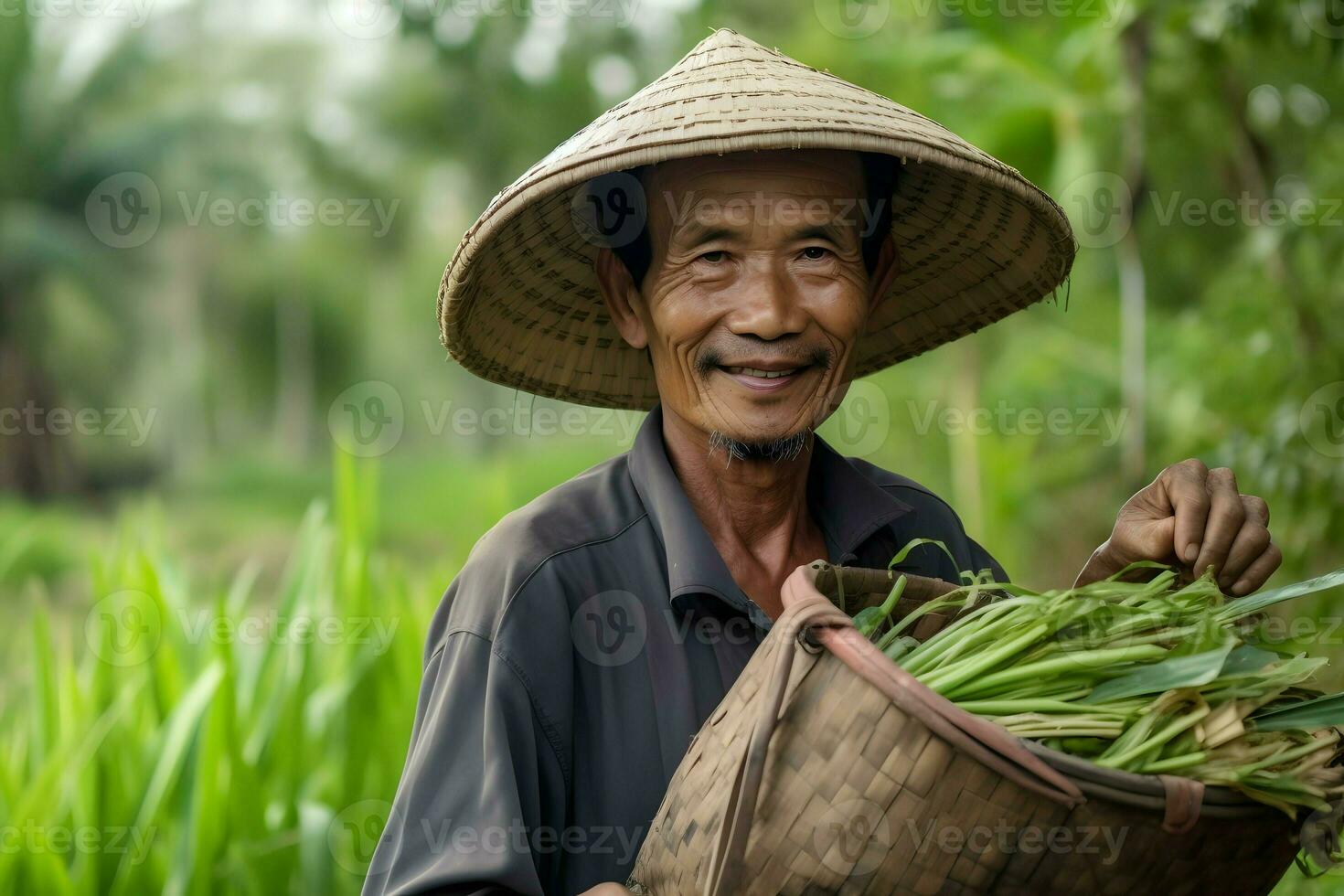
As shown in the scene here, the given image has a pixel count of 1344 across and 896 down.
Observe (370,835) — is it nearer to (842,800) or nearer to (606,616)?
(606,616)

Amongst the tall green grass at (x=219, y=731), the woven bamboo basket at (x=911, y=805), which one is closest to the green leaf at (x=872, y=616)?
the woven bamboo basket at (x=911, y=805)

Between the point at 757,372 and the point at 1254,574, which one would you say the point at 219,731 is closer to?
the point at 757,372

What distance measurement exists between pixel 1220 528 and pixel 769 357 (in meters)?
0.65

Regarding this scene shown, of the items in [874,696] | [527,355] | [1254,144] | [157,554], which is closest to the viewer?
[874,696]

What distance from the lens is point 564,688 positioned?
169 cm

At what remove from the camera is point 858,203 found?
6.48 feet

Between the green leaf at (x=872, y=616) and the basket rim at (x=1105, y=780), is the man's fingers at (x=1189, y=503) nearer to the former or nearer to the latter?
the green leaf at (x=872, y=616)

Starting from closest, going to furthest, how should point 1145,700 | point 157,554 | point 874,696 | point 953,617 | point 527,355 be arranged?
point 874,696
point 1145,700
point 953,617
point 527,355
point 157,554

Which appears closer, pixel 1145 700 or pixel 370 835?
pixel 1145 700

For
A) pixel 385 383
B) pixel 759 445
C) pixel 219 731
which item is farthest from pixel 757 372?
pixel 385 383

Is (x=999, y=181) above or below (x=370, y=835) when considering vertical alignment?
above

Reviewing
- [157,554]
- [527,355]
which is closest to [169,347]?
[157,554]

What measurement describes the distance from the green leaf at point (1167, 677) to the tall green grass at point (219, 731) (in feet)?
7.20

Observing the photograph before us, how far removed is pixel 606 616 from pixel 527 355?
677 mm
